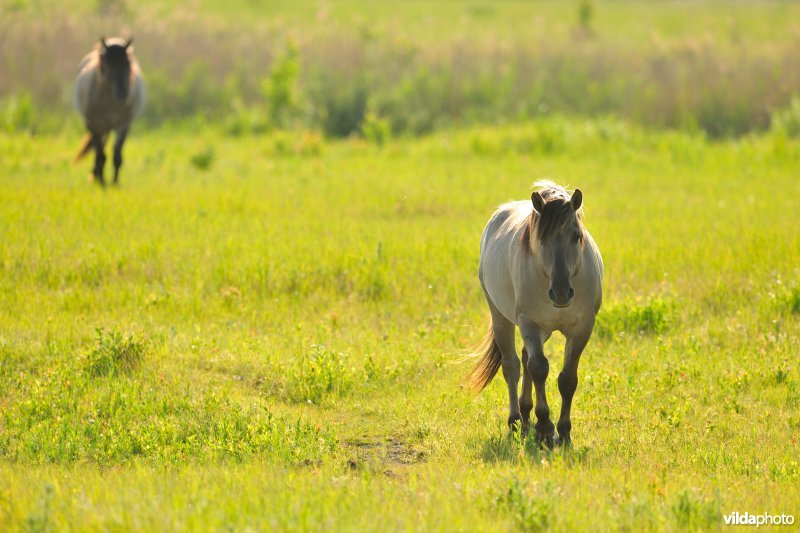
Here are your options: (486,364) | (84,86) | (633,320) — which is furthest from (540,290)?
(84,86)

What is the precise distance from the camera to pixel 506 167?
18.5 meters

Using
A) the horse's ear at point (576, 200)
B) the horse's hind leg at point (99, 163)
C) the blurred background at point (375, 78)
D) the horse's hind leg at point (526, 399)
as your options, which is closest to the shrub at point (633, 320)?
the horse's hind leg at point (526, 399)

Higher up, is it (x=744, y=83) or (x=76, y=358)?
(x=744, y=83)

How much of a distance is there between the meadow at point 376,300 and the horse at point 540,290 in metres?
0.41

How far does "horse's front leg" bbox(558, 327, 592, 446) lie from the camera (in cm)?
716

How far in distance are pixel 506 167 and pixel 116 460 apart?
12624 millimetres

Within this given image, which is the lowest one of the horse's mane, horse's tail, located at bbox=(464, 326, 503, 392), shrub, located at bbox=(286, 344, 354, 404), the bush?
shrub, located at bbox=(286, 344, 354, 404)

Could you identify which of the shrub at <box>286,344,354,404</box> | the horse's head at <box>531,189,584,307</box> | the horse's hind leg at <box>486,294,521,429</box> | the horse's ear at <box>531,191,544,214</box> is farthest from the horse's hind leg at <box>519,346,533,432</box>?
the shrub at <box>286,344,354,404</box>

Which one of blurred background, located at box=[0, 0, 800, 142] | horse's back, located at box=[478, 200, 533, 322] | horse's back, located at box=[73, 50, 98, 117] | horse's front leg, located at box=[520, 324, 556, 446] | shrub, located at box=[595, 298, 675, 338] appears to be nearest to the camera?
horse's front leg, located at box=[520, 324, 556, 446]

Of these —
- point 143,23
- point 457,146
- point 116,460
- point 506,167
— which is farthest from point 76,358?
point 143,23

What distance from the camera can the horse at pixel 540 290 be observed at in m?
6.62

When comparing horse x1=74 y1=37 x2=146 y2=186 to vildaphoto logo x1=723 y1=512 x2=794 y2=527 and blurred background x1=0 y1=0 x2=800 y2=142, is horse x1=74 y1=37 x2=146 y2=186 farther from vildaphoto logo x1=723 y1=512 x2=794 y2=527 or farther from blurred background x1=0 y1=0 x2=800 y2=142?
vildaphoto logo x1=723 y1=512 x2=794 y2=527

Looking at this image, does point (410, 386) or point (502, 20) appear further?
point (502, 20)

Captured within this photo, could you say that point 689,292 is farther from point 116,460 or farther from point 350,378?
point 116,460
